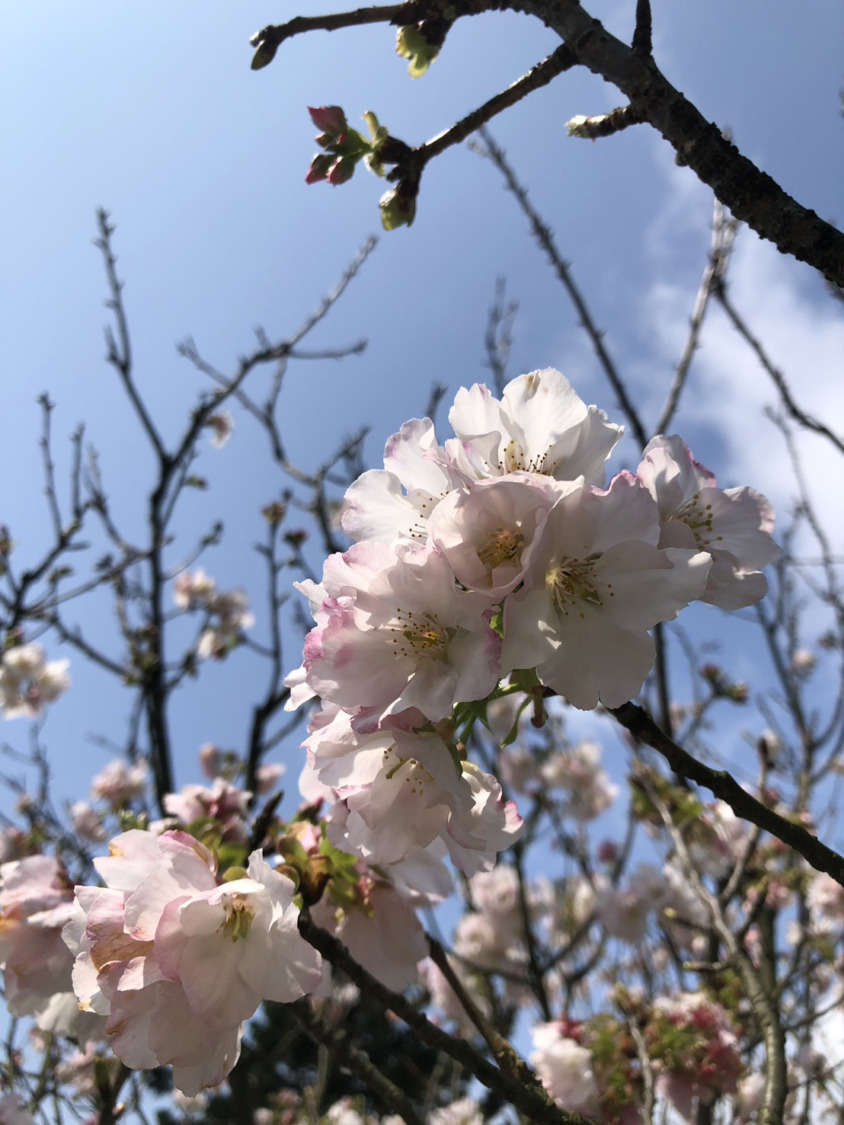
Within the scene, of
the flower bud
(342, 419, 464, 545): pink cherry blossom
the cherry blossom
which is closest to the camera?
(342, 419, 464, 545): pink cherry blossom

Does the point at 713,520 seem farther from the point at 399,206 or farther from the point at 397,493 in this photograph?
the point at 399,206

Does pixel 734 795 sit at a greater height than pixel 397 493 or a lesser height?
lesser

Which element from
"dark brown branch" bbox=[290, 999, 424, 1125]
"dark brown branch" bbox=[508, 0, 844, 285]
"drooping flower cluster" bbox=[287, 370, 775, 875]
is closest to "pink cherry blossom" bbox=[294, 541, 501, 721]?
"drooping flower cluster" bbox=[287, 370, 775, 875]

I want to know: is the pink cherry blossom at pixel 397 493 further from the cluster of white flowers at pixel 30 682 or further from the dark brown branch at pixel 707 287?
the cluster of white flowers at pixel 30 682

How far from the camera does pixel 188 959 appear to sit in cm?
98

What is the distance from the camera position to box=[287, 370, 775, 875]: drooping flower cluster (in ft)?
2.98

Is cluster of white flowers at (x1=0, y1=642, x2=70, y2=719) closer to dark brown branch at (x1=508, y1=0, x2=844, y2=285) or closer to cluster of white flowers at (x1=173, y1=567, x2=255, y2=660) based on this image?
cluster of white flowers at (x1=173, y1=567, x2=255, y2=660)

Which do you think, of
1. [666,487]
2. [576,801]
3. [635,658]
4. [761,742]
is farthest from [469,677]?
[576,801]

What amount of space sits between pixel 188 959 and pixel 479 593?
2.01ft

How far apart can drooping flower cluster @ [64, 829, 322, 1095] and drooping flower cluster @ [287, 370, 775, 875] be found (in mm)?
172

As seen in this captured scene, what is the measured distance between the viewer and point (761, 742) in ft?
8.90

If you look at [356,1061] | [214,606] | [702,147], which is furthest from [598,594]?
[214,606]

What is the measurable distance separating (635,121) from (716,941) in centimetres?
273

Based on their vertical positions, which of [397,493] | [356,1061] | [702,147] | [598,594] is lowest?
[356,1061]
